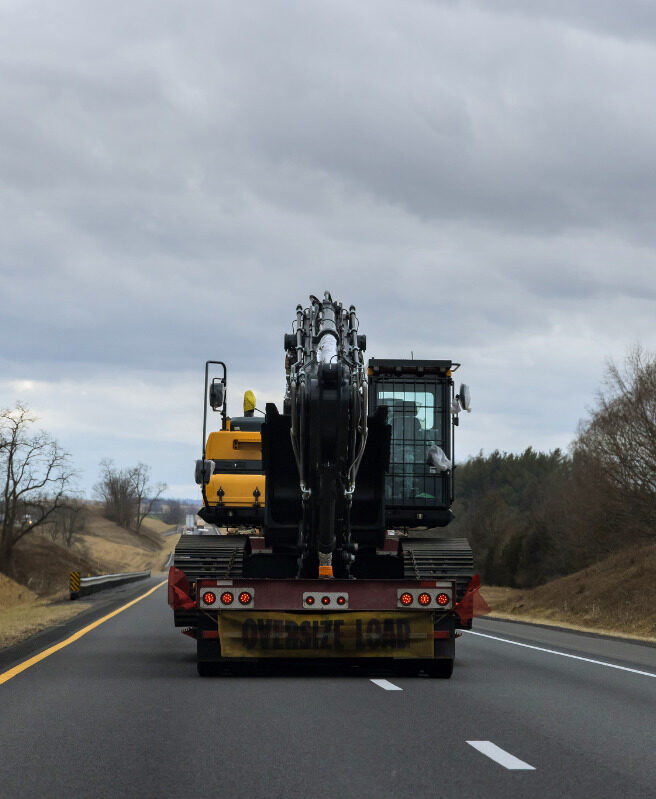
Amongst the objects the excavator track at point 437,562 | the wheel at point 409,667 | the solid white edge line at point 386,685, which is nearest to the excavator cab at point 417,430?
the excavator track at point 437,562

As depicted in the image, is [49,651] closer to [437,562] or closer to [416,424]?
[437,562]

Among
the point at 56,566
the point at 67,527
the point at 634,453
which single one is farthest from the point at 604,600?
the point at 67,527

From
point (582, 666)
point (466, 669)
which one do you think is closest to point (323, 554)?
point (466, 669)

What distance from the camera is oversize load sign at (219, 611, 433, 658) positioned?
14.7 metres

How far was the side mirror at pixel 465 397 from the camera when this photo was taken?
15.9 m

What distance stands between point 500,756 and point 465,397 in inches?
286

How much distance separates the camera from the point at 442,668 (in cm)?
1545

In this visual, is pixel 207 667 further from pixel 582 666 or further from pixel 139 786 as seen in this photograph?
pixel 139 786

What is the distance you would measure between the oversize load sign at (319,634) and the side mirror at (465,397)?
267 cm

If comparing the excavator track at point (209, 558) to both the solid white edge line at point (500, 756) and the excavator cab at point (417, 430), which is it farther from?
the solid white edge line at point (500, 756)

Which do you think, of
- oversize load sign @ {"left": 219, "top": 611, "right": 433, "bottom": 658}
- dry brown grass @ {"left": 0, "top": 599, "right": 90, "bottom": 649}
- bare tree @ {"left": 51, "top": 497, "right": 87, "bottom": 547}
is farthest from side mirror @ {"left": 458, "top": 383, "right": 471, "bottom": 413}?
bare tree @ {"left": 51, "top": 497, "right": 87, "bottom": 547}

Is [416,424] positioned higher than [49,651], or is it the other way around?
[416,424]

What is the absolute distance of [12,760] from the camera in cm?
880

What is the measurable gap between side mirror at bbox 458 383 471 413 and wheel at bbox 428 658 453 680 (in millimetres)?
3091
